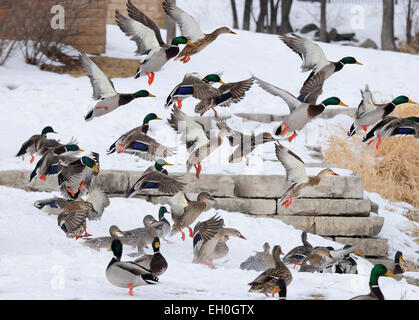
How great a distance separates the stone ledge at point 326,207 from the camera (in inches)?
295

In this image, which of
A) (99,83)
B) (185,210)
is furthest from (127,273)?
(185,210)

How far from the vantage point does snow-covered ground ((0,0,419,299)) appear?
4429 mm

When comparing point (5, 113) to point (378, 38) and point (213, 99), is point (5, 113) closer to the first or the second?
point (213, 99)

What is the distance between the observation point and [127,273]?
3484 millimetres

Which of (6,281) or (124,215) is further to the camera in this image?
(124,215)

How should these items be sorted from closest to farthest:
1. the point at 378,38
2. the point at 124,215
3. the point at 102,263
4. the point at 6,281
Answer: the point at 6,281
the point at 102,263
the point at 124,215
the point at 378,38

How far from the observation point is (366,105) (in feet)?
9.85

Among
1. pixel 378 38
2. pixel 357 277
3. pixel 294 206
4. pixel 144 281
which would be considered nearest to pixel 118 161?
pixel 294 206

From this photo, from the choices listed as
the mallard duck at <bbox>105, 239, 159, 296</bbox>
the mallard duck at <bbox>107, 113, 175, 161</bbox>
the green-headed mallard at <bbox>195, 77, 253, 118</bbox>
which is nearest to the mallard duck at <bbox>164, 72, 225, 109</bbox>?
the green-headed mallard at <bbox>195, 77, 253, 118</bbox>

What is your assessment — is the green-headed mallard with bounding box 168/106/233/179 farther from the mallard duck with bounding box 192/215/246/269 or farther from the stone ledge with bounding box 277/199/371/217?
the stone ledge with bounding box 277/199/371/217

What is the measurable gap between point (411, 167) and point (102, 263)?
5.61 metres

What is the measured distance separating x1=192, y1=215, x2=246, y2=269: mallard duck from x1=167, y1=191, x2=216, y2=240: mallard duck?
0.09 metres

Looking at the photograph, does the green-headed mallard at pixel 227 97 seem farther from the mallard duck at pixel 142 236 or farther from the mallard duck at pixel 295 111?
the mallard duck at pixel 142 236
